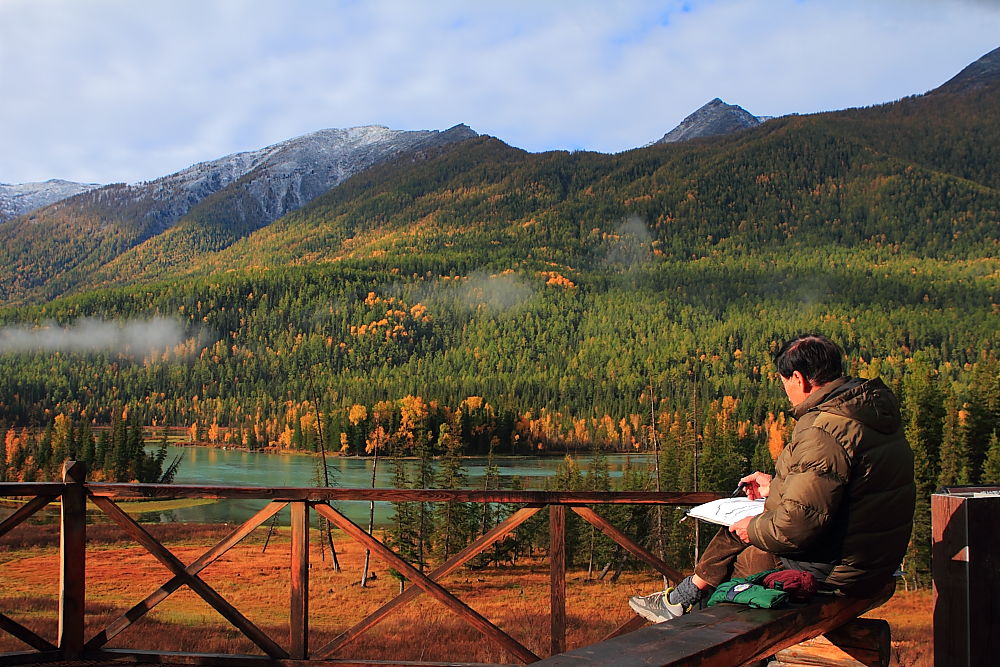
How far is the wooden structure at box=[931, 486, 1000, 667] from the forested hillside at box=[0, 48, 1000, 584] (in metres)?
42.4

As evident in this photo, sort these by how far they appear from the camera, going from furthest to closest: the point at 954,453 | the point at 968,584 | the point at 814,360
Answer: the point at 954,453, the point at 814,360, the point at 968,584

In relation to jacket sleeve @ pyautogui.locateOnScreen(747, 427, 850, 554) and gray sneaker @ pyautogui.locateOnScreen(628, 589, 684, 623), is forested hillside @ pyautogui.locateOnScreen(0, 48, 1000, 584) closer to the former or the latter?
gray sneaker @ pyautogui.locateOnScreen(628, 589, 684, 623)

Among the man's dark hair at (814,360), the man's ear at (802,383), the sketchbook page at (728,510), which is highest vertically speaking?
the man's dark hair at (814,360)

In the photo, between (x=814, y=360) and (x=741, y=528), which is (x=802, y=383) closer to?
(x=814, y=360)

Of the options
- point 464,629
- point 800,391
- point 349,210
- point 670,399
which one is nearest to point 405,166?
point 349,210

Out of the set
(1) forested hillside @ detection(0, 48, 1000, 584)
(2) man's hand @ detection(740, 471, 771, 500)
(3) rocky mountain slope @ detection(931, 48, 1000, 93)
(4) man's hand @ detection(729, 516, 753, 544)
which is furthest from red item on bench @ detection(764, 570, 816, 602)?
(3) rocky mountain slope @ detection(931, 48, 1000, 93)

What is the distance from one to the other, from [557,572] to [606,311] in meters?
83.3

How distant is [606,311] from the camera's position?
286ft

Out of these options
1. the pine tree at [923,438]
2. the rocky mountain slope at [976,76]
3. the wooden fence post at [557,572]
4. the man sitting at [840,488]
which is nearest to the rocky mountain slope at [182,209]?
the rocky mountain slope at [976,76]

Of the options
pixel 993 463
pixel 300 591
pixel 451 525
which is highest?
pixel 300 591

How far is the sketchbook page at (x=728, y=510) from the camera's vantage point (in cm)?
343

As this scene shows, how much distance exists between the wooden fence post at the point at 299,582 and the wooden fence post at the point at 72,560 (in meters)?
1.13

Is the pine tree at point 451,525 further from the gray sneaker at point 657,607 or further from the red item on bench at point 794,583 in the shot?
the red item on bench at point 794,583

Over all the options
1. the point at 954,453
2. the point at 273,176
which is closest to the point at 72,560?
the point at 954,453
